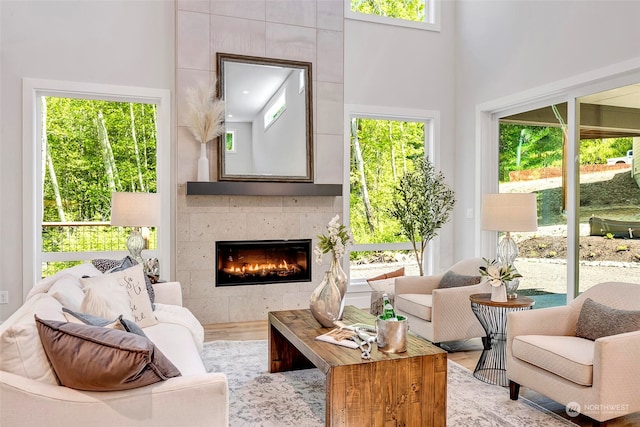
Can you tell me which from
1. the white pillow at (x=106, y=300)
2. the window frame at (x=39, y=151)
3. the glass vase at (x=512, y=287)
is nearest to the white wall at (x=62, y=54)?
the window frame at (x=39, y=151)

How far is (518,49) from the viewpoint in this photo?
15.7 feet

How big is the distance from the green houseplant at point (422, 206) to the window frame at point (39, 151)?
2.47m

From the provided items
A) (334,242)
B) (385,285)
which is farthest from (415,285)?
(334,242)

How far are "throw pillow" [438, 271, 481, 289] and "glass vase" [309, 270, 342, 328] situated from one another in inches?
57.9

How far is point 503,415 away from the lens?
8.89ft

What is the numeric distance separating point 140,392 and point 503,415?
202cm

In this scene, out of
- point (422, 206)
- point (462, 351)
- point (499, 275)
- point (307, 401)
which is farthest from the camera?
point (422, 206)

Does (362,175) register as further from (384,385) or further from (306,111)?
(384,385)

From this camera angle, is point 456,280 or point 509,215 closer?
point 509,215

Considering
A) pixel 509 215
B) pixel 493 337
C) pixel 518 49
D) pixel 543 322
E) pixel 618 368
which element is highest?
pixel 518 49

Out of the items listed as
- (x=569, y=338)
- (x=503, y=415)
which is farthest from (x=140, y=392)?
(x=569, y=338)

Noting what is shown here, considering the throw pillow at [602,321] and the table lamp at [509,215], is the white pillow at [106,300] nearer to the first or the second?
the table lamp at [509,215]

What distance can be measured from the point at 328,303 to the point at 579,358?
1400mm

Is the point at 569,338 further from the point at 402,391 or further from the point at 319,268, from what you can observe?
the point at 319,268
